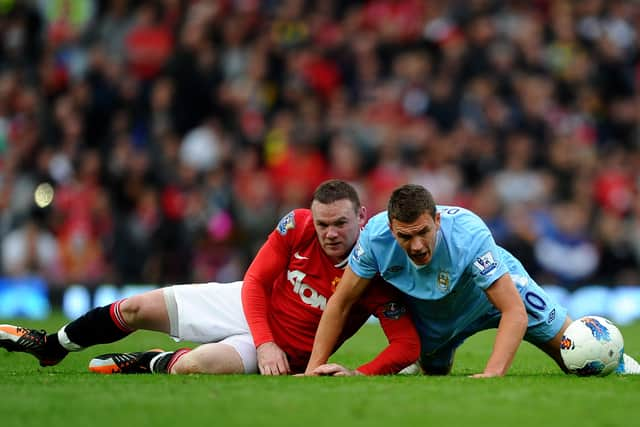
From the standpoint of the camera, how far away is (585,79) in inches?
664

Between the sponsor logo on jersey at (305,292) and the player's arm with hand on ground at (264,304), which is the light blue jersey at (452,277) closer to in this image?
the sponsor logo on jersey at (305,292)

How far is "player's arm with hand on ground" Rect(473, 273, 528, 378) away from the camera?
262 inches

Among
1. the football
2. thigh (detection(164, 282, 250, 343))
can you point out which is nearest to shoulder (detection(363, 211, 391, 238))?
thigh (detection(164, 282, 250, 343))

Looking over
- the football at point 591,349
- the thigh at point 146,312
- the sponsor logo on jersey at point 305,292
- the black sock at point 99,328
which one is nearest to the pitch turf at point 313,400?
the football at point 591,349

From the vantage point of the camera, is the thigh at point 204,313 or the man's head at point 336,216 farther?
the thigh at point 204,313

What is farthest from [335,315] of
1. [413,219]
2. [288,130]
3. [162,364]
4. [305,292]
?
[288,130]

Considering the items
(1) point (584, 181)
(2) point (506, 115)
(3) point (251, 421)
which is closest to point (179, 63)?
(2) point (506, 115)

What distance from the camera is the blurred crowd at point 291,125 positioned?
15070 mm

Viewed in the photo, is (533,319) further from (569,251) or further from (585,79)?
(585,79)

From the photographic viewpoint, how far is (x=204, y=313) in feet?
25.1

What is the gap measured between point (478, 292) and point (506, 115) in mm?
9212

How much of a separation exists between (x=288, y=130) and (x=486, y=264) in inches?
367

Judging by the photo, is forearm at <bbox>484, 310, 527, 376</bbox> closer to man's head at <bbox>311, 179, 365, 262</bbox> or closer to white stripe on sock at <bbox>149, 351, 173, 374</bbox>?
man's head at <bbox>311, 179, 365, 262</bbox>

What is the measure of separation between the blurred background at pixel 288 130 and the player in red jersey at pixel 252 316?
7.07 metres
